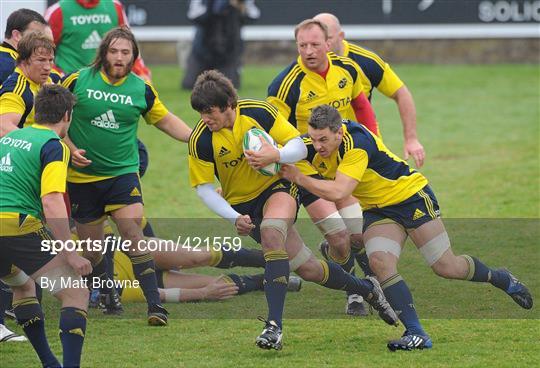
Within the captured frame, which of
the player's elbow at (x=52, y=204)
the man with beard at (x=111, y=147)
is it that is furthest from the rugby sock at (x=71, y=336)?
the man with beard at (x=111, y=147)

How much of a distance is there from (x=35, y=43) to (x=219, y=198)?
66.5 inches

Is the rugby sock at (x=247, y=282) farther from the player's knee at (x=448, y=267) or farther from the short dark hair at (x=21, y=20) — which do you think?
the short dark hair at (x=21, y=20)

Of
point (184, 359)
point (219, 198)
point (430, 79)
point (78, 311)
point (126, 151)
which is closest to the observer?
point (78, 311)

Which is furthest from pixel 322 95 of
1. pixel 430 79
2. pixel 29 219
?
pixel 430 79

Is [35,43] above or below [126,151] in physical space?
above

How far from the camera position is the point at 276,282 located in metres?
7.89

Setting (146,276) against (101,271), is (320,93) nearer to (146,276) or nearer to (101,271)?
(146,276)

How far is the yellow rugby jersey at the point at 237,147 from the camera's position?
27.0 ft

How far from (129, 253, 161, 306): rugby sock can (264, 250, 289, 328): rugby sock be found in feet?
3.94

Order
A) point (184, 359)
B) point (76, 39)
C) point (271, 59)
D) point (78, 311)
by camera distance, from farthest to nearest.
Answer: point (271, 59)
point (76, 39)
point (184, 359)
point (78, 311)

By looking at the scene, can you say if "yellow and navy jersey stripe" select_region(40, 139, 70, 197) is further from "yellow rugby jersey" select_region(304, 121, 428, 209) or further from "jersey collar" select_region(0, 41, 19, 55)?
"jersey collar" select_region(0, 41, 19, 55)

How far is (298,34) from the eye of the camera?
919 centimetres

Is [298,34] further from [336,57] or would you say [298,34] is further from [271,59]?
[271,59]

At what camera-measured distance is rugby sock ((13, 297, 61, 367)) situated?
23.7ft
